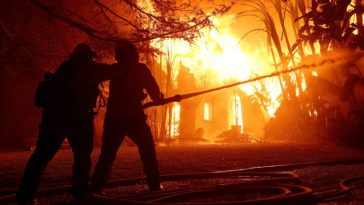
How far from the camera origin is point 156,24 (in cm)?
803

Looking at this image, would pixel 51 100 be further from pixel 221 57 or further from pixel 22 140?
pixel 221 57

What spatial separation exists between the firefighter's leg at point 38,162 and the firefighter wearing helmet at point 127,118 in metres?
0.67

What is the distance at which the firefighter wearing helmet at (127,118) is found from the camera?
180 inches

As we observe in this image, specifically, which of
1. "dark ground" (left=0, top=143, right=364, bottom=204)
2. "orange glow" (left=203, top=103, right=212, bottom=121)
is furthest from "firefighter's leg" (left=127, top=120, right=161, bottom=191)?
"orange glow" (left=203, top=103, right=212, bottom=121)

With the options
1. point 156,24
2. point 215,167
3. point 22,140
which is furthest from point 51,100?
point 22,140

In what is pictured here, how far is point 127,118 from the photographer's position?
4.54 metres

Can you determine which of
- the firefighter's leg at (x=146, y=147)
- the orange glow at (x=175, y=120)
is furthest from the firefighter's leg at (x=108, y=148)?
the orange glow at (x=175, y=120)

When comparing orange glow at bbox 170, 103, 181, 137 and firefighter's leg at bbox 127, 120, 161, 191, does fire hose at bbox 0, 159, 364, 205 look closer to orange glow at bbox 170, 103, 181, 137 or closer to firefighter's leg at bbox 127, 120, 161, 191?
firefighter's leg at bbox 127, 120, 161, 191

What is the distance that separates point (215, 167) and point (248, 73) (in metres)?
15.3

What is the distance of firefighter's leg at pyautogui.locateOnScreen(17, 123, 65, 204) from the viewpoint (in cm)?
394

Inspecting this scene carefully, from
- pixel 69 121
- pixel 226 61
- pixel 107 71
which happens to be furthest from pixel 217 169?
pixel 226 61

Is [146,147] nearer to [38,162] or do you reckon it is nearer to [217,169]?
[38,162]

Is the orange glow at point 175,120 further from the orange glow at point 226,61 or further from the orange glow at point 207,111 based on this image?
the orange glow at point 207,111

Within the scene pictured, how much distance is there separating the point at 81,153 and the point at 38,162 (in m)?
0.43
